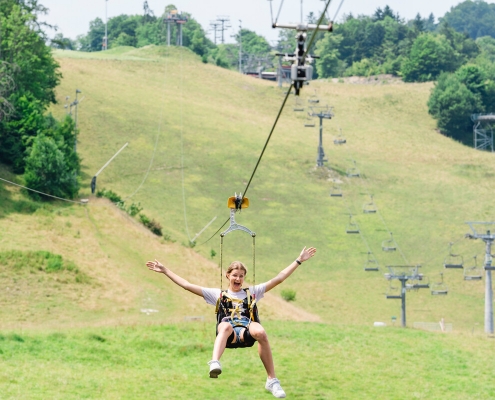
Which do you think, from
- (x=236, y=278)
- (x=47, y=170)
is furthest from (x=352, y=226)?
(x=236, y=278)

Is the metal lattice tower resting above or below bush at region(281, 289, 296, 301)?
above

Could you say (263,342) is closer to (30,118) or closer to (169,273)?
(169,273)

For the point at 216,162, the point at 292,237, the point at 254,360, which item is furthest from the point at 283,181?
the point at 254,360

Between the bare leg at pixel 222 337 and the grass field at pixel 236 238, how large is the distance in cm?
2179

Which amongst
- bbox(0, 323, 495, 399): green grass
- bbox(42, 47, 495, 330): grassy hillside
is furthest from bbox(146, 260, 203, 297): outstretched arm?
bbox(42, 47, 495, 330): grassy hillside

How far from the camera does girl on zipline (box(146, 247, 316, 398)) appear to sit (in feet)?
58.7

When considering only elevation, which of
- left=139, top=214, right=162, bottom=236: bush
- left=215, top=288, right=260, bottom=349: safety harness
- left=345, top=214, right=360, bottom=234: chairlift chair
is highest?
left=215, top=288, right=260, bottom=349: safety harness

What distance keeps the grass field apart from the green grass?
0.16 m

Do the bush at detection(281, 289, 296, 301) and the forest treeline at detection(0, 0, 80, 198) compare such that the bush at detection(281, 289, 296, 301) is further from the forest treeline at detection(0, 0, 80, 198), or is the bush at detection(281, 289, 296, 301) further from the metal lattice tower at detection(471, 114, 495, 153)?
the metal lattice tower at detection(471, 114, 495, 153)

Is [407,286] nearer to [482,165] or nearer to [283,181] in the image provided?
[283,181]

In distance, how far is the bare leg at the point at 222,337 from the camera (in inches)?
695

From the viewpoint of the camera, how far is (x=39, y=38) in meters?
102

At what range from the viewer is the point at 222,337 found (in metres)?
17.9

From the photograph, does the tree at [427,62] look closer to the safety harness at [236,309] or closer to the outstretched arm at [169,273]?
the safety harness at [236,309]
